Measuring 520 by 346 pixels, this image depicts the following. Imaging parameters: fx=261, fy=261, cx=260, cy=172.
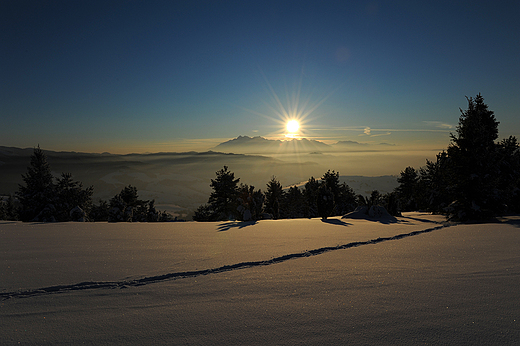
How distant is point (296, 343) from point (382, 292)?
5.64ft

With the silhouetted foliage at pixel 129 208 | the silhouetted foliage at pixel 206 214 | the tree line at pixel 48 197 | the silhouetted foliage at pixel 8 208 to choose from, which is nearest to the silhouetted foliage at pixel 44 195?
the tree line at pixel 48 197

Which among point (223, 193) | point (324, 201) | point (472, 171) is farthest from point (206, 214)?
point (472, 171)

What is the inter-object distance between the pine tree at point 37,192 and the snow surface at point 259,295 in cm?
2879

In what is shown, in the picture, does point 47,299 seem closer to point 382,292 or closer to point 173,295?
point 173,295

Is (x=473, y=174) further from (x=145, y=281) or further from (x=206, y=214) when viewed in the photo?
(x=206, y=214)

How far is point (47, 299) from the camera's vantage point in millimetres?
3367

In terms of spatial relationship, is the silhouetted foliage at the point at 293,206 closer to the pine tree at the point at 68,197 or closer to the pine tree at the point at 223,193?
the pine tree at the point at 223,193

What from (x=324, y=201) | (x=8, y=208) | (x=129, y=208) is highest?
(x=324, y=201)

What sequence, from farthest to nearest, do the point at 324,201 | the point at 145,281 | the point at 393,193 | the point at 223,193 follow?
1. the point at 223,193
2. the point at 393,193
3. the point at 324,201
4. the point at 145,281

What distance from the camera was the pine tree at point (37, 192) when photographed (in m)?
28.5

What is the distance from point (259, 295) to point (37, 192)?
35552 millimetres

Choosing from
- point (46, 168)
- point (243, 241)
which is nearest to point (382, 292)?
point (243, 241)

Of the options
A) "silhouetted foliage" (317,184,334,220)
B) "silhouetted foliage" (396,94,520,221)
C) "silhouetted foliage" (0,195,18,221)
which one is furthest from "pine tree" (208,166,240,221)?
"silhouetted foliage" (0,195,18,221)

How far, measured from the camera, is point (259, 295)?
3.52 meters
